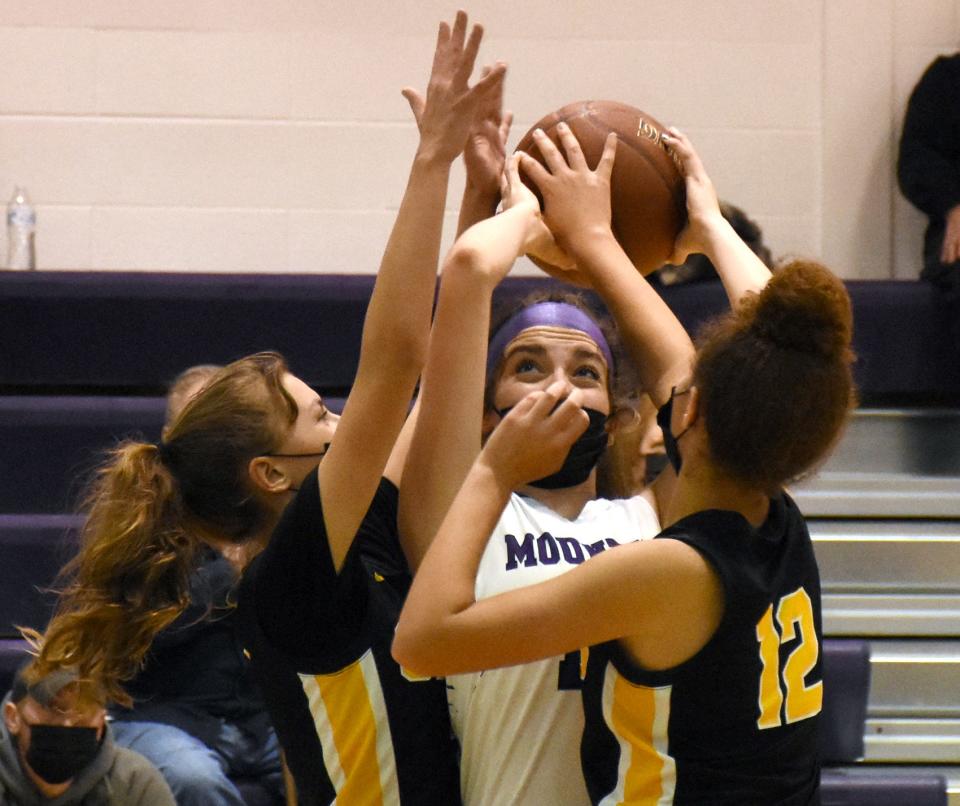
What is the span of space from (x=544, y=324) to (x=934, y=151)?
9.68ft

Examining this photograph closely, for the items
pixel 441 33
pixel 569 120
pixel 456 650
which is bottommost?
pixel 456 650

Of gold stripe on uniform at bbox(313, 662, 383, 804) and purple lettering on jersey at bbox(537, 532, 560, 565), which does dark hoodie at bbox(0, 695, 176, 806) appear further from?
purple lettering on jersey at bbox(537, 532, 560, 565)

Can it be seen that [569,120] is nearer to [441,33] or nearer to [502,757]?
[441,33]

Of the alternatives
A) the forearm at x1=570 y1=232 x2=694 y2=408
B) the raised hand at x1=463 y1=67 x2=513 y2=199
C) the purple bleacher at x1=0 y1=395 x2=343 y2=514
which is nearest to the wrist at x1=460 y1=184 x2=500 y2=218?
the raised hand at x1=463 y1=67 x2=513 y2=199

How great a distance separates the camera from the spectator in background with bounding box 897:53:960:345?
15.2ft

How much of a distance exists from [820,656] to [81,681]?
110 centimetres

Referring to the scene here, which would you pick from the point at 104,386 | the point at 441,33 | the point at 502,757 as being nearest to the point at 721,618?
the point at 502,757

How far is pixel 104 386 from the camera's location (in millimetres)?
4492

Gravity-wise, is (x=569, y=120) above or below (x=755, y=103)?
above

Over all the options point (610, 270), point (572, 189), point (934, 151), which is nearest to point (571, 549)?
point (610, 270)

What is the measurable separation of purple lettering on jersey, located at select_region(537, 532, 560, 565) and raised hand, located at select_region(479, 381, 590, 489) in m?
0.41

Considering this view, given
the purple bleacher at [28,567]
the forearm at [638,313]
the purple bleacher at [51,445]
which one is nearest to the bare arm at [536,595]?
the forearm at [638,313]

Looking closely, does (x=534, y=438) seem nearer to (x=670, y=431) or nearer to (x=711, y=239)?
(x=670, y=431)

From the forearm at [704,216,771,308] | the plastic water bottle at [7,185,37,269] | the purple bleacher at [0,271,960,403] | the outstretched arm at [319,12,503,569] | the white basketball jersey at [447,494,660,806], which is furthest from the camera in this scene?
the plastic water bottle at [7,185,37,269]
